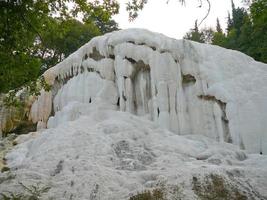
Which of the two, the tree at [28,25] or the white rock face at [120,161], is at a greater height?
the tree at [28,25]

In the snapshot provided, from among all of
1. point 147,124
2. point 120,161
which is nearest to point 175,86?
point 147,124

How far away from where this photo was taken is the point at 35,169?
42.4 ft

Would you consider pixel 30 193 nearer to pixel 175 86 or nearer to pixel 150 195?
pixel 150 195

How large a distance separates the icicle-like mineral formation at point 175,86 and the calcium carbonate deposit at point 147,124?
1.7 inches

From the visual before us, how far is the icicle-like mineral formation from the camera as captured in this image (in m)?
17.5

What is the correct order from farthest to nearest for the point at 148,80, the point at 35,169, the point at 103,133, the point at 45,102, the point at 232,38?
1. the point at 232,38
2. the point at 45,102
3. the point at 148,80
4. the point at 103,133
5. the point at 35,169

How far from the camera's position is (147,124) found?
57.1 feet

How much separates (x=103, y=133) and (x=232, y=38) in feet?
63.8

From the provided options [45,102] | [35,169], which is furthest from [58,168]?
[45,102]

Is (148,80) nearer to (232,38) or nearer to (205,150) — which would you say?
(205,150)

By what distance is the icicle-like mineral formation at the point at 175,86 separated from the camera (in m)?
17.5

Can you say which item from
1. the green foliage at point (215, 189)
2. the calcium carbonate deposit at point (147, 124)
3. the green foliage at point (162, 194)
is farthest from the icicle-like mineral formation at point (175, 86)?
the green foliage at point (162, 194)

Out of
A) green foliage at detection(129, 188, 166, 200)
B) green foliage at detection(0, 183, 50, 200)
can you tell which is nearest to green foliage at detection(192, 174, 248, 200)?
green foliage at detection(129, 188, 166, 200)

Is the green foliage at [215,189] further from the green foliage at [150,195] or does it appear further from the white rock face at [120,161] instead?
the green foliage at [150,195]
